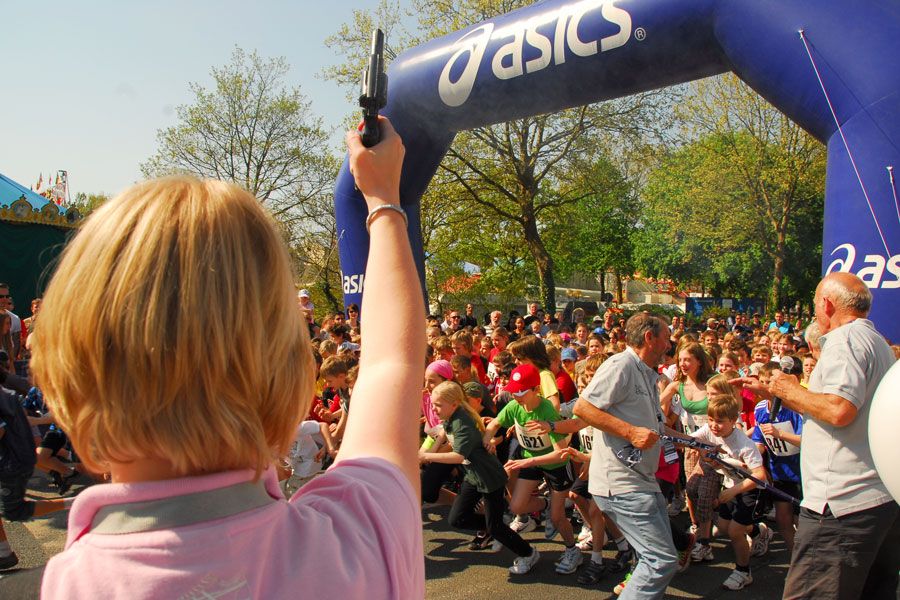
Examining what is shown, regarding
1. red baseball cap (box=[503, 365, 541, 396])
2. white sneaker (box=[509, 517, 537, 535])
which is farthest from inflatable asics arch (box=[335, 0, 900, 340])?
white sneaker (box=[509, 517, 537, 535])

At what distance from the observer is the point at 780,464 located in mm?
5082

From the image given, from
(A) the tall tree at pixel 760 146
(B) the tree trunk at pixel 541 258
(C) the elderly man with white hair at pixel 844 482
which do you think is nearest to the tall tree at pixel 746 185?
(A) the tall tree at pixel 760 146

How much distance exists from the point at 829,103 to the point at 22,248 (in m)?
19.4

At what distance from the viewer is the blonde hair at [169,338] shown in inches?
28.7

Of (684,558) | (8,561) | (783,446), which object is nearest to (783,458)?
(783,446)

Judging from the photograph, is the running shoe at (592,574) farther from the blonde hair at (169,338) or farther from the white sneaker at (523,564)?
the blonde hair at (169,338)

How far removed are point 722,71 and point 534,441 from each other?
11.5 feet

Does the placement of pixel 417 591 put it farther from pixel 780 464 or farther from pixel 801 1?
pixel 801 1

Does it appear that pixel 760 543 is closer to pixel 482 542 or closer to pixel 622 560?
pixel 622 560

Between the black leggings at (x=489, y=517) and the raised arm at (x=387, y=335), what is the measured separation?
423 centimetres

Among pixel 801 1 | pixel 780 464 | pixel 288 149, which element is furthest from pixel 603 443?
pixel 288 149

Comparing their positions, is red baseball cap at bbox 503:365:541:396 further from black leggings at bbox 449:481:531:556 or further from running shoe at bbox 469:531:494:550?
running shoe at bbox 469:531:494:550

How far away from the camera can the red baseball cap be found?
501 cm

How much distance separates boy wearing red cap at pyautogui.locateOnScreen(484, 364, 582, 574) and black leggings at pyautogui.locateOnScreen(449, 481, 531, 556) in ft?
0.56
